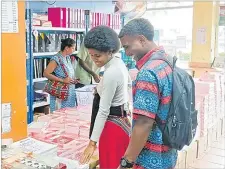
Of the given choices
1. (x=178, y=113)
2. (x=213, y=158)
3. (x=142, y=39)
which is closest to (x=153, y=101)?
(x=178, y=113)

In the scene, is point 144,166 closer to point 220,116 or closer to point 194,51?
point 220,116

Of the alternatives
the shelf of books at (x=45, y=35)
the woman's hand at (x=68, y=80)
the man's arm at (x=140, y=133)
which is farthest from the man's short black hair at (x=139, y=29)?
the shelf of books at (x=45, y=35)

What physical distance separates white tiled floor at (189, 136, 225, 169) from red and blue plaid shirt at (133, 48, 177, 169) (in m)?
2.51

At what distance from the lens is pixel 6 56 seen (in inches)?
77.2

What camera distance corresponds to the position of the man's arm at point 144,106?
5.41 ft

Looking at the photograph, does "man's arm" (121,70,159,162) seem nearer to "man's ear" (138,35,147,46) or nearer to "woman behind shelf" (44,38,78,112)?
"man's ear" (138,35,147,46)

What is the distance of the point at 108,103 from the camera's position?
2107mm

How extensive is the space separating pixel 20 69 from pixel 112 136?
76 centimetres

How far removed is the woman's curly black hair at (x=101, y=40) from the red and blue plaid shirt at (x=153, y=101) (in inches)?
15.9

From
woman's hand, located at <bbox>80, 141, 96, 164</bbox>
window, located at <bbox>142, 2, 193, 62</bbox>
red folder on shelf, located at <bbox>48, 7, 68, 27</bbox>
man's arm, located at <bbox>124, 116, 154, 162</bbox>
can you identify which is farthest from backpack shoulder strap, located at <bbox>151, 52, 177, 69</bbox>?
window, located at <bbox>142, 2, 193, 62</bbox>

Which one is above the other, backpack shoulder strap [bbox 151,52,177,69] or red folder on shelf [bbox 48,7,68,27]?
red folder on shelf [bbox 48,7,68,27]

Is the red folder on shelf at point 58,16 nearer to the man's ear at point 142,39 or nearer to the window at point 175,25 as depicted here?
the window at point 175,25

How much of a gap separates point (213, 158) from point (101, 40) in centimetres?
309

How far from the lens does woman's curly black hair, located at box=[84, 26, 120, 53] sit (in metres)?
2.13
